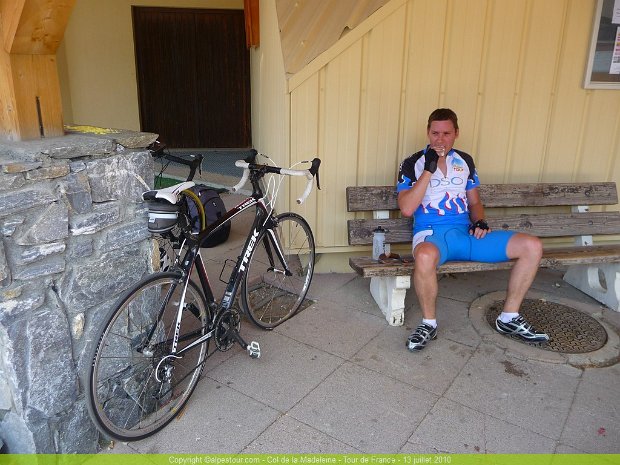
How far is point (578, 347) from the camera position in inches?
122

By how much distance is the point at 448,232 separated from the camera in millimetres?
3293

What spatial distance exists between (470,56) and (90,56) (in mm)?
5490

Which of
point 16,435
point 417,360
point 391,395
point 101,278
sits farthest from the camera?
point 417,360

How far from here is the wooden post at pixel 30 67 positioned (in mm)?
1975

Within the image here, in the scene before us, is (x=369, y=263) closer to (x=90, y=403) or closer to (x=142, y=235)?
(x=142, y=235)

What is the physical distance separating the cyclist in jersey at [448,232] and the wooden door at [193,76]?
5295 mm

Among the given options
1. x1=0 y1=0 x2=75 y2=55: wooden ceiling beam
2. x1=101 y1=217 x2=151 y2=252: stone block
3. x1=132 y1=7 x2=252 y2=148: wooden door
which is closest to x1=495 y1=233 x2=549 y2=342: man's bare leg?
x1=101 y1=217 x2=151 y2=252: stone block

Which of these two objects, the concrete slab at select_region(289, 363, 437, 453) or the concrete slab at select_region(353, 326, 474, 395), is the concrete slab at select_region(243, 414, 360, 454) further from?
the concrete slab at select_region(353, 326, 474, 395)

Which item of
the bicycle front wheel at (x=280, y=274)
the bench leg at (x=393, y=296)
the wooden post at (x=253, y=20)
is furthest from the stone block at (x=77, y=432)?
the wooden post at (x=253, y=20)

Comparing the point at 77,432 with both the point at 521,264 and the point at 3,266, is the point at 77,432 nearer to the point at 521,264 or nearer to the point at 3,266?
the point at 3,266

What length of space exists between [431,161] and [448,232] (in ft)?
1.54

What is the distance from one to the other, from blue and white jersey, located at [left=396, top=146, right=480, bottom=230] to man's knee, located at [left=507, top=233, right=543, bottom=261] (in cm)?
34

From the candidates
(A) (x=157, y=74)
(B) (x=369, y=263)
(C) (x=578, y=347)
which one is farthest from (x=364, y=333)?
(A) (x=157, y=74)

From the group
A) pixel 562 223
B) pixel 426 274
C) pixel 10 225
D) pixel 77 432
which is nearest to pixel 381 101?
pixel 426 274
